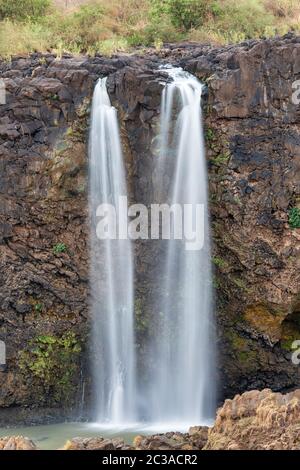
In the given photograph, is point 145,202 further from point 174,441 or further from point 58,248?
point 174,441

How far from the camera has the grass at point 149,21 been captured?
18625mm

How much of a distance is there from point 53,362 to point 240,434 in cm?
624

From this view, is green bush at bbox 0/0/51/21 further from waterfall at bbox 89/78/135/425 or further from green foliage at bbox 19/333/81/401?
green foliage at bbox 19/333/81/401

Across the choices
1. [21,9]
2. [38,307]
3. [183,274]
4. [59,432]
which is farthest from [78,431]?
[21,9]

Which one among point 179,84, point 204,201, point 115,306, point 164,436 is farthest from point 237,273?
point 164,436

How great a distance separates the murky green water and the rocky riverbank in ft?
8.15

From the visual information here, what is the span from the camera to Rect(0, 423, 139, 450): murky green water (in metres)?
12.1

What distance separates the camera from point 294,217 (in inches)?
546

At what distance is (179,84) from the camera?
14320 mm

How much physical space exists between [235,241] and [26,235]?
458cm

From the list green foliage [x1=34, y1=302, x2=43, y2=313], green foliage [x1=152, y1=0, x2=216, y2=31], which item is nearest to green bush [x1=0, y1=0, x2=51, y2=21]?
green foliage [x1=152, y1=0, x2=216, y2=31]
